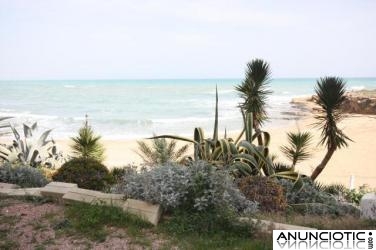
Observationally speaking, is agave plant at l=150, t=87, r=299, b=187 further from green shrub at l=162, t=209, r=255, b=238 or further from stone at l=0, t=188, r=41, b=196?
green shrub at l=162, t=209, r=255, b=238

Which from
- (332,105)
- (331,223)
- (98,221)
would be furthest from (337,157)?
(98,221)

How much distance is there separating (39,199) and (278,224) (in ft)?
A: 8.57

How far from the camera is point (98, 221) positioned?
3805 mm

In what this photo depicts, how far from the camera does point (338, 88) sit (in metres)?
7.68

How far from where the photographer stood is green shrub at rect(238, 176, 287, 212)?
4.93 metres

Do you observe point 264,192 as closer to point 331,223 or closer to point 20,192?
point 331,223

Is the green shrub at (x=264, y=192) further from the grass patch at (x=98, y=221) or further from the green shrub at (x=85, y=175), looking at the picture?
the green shrub at (x=85, y=175)

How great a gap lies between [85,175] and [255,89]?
166 inches

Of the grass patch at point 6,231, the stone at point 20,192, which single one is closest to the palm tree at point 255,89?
the stone at point 20,192

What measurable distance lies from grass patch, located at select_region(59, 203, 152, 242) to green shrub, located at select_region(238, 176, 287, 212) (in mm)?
1647

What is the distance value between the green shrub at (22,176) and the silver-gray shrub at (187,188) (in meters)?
2.19

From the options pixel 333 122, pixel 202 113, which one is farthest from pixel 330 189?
pixel 202 113

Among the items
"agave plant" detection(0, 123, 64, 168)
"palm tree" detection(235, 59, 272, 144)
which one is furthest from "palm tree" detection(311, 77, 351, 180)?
"agave plant" detection(0, 123, 64, 168)

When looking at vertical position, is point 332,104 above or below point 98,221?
above
